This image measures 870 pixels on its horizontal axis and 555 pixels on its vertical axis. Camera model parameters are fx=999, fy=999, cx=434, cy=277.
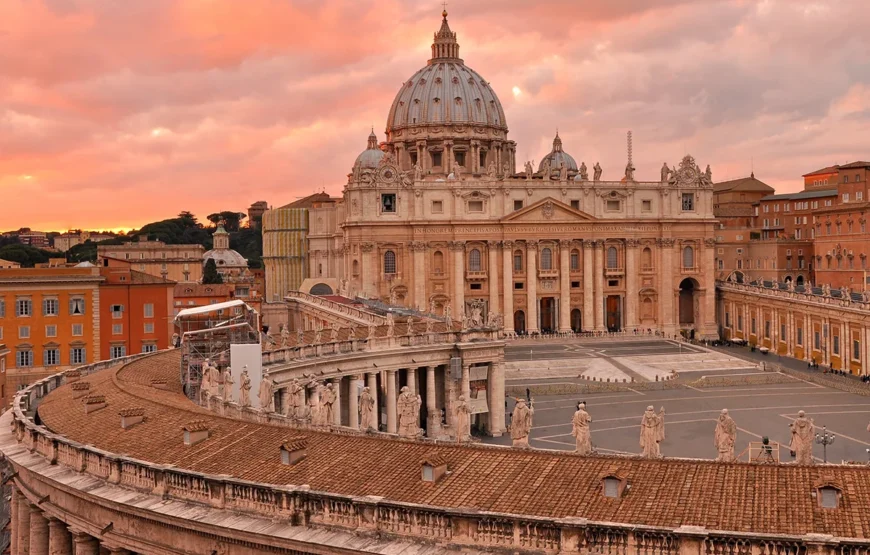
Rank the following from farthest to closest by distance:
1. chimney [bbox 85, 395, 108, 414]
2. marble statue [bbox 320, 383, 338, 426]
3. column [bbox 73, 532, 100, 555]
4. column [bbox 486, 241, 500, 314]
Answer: column [bbox 486, 241, 500, 314], chimney [bbox 85, 395, 108, 414], marble statue [bbox 320, 383, 338, 426], column [bbox 73, 532, 100, 555]

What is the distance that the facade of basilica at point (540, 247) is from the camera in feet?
341

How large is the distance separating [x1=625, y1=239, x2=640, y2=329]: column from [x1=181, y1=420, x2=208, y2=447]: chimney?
87.8 m

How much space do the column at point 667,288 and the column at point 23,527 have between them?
289ft

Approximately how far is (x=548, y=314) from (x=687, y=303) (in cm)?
1618

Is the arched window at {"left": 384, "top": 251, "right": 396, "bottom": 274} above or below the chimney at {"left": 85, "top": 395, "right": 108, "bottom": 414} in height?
above

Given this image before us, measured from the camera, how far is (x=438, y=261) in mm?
105625

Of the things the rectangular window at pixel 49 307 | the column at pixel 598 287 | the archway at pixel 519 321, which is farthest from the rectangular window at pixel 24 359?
the column at pixel 598 287

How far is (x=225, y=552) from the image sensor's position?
2031 centimetres

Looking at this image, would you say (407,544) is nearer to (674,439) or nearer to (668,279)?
(674,439)

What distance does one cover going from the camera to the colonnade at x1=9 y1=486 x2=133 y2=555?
24109mm

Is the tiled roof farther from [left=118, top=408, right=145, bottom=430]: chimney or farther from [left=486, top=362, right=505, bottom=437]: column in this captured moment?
[left=486, top=362, right=505, bottom=437]: column

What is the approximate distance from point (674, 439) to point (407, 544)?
35350 mm

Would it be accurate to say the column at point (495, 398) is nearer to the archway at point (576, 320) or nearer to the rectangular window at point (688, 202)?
the archway at point (576, 320)

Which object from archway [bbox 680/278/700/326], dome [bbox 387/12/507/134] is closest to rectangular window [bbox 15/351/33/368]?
archway [bbox 680/278/700/326]
